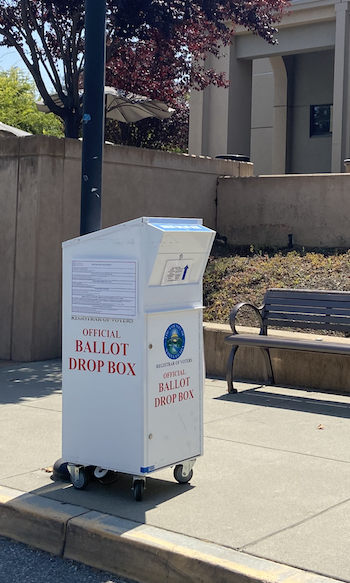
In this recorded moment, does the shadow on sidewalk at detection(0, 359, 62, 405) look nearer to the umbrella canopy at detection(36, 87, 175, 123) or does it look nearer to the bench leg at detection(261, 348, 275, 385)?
the bench leg at detection(261, 348, 275, 385)

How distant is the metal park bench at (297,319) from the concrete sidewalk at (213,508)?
95 centimetres

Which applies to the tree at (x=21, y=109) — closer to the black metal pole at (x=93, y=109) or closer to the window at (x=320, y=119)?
the window at (x=320, y=119)

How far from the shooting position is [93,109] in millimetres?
5844

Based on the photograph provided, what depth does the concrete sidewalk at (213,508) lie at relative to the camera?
4.02 meters

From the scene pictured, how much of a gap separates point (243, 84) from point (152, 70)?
7311 mm

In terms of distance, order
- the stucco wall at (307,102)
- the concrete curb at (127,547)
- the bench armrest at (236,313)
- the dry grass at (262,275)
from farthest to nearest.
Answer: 1. the stucco wall at (307,102)
2. the dry grass at (262,275)
3. the bench armrest at (236,313)
4. the concrete curb at (127,547)

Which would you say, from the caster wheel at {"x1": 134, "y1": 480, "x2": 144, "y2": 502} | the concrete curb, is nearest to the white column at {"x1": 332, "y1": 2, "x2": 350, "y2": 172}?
the caster wheel at {"x1": 134, "y1": 480, "x2": 144, "y2": 502}

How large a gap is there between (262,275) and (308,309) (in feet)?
8.42

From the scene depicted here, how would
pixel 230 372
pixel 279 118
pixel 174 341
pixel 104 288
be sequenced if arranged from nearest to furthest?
pixel 104 288 < pixel 174 341 < pixel 230 372 < pixel 279 118

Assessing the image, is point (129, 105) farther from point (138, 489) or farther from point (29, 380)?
point (138, 489)

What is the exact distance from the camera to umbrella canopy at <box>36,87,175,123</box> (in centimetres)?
1378

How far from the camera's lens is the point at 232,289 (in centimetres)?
1066

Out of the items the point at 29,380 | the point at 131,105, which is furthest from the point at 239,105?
the point at 29,380

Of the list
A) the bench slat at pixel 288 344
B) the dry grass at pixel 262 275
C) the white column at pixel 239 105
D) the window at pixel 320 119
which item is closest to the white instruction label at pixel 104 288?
the bench slat at pixel 288 344
